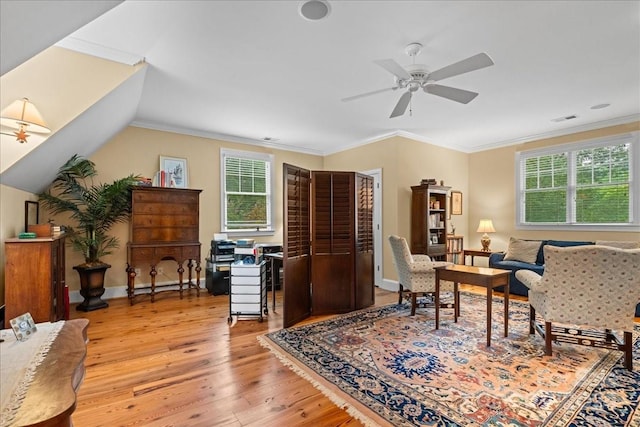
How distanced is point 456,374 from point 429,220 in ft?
11.4

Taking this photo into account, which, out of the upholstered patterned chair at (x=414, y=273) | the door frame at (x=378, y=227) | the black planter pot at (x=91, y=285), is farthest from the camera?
the door frame at (x=378, y=227)

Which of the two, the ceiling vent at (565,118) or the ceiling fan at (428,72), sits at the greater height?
the ceiling vent at (565,118)

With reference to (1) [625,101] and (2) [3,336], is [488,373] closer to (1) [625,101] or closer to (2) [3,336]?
(2) [3,336]

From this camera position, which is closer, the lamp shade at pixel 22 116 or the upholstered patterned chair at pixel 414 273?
the lamp shade at pixel 22 116

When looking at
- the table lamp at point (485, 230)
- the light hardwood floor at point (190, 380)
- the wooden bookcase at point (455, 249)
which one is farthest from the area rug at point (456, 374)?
the table lamp at point (485, 230)

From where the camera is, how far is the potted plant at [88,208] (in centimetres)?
422

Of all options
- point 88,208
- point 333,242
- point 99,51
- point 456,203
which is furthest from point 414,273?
point 88,208

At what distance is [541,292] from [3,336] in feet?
12.1

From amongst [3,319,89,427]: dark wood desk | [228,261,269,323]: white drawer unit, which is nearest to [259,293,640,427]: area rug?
[228,261,269,323]: white drawer unit

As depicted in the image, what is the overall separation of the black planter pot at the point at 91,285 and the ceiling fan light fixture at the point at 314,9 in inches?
162

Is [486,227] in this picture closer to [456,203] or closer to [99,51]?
[456,203]

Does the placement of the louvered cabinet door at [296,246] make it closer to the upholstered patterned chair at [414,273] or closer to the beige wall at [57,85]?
the upholstered patterned chair at [414,273]

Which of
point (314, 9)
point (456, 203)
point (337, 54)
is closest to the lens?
point (314, 9)

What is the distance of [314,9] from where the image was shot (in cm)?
230
